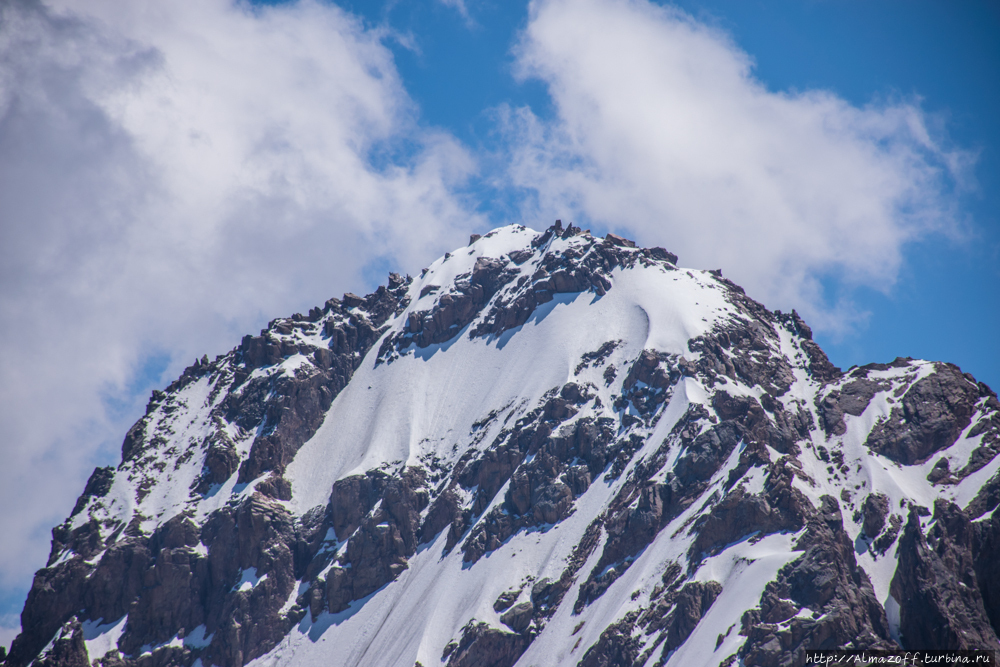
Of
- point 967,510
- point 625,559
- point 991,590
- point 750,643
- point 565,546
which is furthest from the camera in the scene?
point 565,546

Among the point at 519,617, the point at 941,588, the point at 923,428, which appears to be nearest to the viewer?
the point at 941,588

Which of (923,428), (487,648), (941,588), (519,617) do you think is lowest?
(941,588)

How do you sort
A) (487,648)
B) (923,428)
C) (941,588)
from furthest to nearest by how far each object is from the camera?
(923,428)
(487,648)
(941,588)

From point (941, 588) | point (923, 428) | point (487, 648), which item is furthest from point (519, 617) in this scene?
point (923, 428)

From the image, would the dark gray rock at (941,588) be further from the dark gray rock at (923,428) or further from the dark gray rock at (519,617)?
the dark gray rock at (519,617)

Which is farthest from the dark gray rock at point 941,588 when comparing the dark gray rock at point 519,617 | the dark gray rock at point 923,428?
the dark gray rock at point 519,617

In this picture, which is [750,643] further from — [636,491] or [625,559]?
[636,491]

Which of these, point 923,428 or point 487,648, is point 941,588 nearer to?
point 923,428

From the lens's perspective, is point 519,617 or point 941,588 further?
point 519,617

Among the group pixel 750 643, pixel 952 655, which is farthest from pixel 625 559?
pixel 952 655

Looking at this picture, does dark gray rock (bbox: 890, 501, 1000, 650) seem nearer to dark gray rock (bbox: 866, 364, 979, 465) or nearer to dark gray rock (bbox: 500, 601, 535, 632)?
dark gray rock (bbox: 866, 364, 979, 465)

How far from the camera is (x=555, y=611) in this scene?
187 metres

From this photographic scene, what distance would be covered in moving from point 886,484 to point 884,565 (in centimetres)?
1889

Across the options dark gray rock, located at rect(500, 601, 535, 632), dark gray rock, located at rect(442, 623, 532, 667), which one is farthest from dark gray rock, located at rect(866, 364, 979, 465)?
dark gray rock, located at rect(442, 623, 532, 667)
